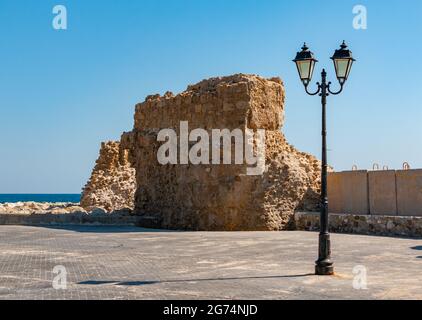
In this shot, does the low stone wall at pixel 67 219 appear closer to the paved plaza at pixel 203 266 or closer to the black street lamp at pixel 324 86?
the paved plaza at pixel 203 266

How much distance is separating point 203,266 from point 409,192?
8.96 meters

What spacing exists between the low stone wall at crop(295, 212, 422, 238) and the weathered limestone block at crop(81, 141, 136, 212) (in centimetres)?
1620

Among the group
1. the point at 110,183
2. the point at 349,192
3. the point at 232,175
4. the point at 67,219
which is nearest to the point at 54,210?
the point at 110,183

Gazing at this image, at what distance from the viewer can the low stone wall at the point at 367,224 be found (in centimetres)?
1622

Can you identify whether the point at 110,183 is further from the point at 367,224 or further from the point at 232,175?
the point at 367,224

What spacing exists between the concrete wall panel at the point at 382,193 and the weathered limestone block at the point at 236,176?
8.25 feet

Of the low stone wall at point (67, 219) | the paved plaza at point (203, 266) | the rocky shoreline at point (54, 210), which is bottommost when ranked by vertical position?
the paved plaza at point (203, 266)

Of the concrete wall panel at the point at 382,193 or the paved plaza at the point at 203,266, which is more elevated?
the concrete wall panel at the point at 382,193

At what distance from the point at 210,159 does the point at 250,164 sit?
57.7 inches

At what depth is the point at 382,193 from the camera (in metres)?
17.9

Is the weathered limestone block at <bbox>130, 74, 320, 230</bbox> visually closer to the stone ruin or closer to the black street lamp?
the stone ruin

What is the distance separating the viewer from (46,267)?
418 inches

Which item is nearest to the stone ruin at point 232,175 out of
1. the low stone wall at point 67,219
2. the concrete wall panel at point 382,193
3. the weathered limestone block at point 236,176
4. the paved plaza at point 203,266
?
the weathered limestone block at point 236,176
